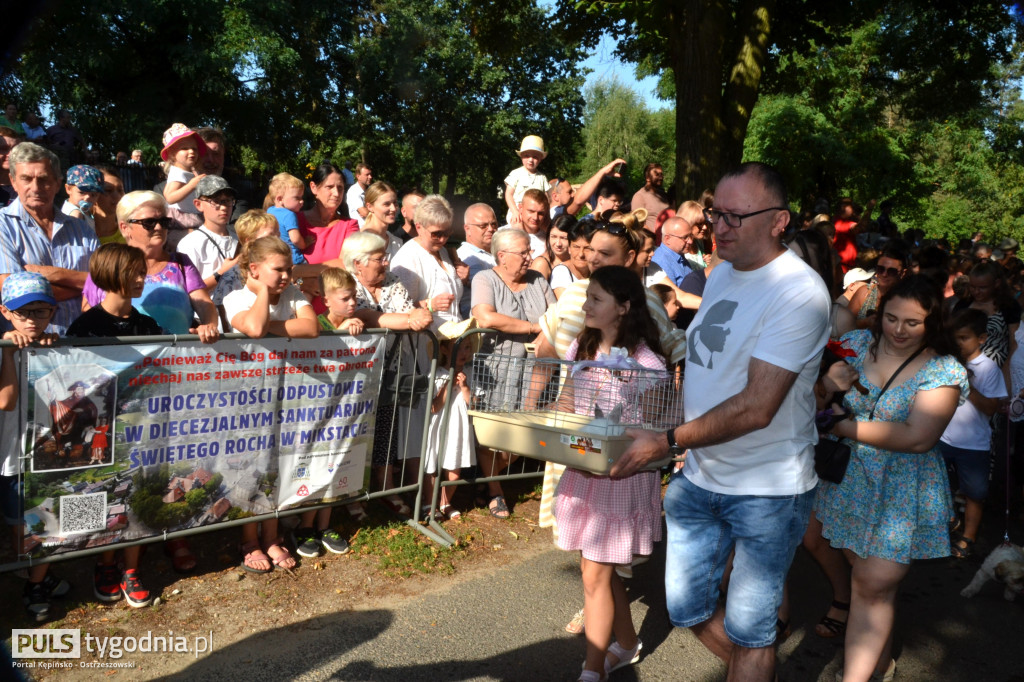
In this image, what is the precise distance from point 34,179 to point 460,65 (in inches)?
1443

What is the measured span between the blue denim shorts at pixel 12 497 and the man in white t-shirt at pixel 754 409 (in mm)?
3020

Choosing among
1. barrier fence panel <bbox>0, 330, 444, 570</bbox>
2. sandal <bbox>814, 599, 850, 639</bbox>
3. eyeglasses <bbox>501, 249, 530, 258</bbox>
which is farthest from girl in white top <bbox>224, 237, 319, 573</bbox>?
sandal <bbox>814, 599, 850, 639</bbox>

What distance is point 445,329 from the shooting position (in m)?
5.80

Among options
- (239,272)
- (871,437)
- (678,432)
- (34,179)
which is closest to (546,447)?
(678,432)

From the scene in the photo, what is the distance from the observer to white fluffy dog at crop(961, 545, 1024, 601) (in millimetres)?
5094

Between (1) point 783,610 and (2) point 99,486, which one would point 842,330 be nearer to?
(1) point 783,610

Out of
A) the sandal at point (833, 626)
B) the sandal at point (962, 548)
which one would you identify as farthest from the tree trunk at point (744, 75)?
the sandal at point (833, 626)

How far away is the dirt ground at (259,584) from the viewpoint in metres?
4.21

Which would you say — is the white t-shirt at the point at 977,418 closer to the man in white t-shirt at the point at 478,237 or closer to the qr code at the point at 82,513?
the man in white t-shirt at the point at 478,237

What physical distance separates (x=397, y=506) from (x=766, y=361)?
3776 mm

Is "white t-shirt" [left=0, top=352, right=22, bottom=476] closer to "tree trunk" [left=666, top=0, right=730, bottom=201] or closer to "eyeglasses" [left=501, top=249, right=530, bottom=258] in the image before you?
"eyeglasses" [left=501, top=249, right=530, bottom=258]

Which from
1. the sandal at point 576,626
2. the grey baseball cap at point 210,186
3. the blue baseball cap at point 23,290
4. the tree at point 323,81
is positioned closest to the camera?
the blue baseball cap at point 23,290

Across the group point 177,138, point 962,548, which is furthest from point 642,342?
point 177,138

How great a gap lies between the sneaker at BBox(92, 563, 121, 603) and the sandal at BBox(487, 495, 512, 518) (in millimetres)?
2668
